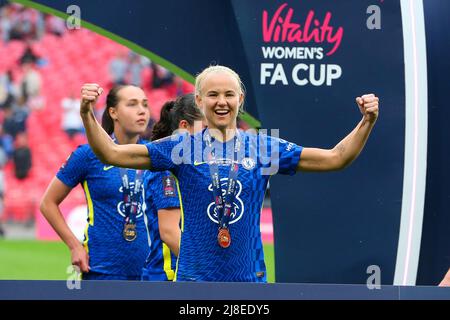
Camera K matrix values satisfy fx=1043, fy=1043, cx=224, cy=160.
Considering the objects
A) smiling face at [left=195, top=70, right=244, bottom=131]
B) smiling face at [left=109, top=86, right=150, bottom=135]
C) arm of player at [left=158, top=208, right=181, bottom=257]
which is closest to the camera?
smiling face at [left=195, top=70, right=244, bottom=131]

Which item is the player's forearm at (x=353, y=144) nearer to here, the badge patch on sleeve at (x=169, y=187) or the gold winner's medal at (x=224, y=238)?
the gold winner's medal at (x=224, y=238)

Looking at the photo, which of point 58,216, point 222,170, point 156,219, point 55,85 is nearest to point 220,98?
point 222,170

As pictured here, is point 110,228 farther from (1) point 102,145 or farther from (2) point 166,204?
(1) point 102,145

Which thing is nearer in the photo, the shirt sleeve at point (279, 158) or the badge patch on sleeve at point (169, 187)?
the shirt sleeve at point (279, 158)

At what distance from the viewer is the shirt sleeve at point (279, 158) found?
4062 mm

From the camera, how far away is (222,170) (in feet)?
13.3

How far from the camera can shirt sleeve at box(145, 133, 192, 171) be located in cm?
403

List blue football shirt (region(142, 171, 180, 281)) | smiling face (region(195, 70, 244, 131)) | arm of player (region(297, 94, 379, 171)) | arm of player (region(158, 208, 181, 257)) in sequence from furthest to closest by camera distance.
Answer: blue football shirt (region(142, 171, 180, 281)), arm of player (region(158, 208, 181, 257)), smiling face (region(195, 70, 244, 131)), arm of player (region(297, 94, 379, 171))

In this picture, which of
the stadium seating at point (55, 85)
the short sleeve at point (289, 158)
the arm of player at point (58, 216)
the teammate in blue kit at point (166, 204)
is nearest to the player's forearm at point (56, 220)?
the arm of player at point (58, 216)

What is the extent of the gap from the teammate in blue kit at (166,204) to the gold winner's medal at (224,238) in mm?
935

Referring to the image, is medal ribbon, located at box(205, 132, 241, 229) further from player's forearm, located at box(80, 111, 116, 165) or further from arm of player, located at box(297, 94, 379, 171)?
player's forearm, located at box(80, 111, 116, 165)

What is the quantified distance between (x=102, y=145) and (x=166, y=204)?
47.4 inches

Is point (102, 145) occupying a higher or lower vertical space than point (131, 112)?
lower

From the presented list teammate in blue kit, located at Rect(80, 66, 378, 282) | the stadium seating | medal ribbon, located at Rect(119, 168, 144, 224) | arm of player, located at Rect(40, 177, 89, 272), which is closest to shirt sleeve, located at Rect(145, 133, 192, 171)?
teammate in blue kit, located at Rect(80, 66, 378, 282)
